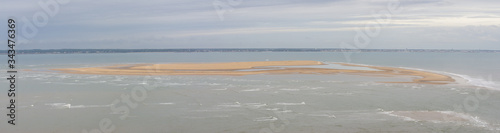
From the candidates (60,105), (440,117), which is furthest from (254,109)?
(60,105)

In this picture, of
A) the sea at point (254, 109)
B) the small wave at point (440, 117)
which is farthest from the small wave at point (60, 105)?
the small wave at point (440, 117)

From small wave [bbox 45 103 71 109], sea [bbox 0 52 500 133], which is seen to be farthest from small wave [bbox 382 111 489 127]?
small wave [bbox 45 103 71 109]

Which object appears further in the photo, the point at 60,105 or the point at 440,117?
the point at 60,105

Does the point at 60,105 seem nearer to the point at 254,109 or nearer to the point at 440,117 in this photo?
the point at 254,109

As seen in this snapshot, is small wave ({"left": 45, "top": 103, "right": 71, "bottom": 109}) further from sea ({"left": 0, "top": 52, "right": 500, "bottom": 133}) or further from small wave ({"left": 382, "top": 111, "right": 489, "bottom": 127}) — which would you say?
small wave ({"left": 382, "top": 111, "right": 489, "bottom": 127})

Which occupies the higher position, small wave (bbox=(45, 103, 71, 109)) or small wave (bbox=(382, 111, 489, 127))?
small wave (bbox=(45, 103, 71, 109))

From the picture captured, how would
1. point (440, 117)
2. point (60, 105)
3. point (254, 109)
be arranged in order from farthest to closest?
point (60, 105)
point (254, 109)
point (440, 117)

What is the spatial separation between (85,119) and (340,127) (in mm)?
7429

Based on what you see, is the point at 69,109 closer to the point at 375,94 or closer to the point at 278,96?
the point at 278,96

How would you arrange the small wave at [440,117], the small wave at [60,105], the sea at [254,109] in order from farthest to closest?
the small wave at [60,105] < the small wave at [440,117] < the sea at [254,109]

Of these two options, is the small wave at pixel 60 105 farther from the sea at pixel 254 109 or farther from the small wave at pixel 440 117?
the small wave at pixel 440 117

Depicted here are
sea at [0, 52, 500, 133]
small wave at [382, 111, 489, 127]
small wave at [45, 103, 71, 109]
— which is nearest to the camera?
sea at [0, 52, 500, 133]

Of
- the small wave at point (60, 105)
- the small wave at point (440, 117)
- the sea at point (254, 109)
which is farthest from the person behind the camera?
the small wave at point (60, 105)

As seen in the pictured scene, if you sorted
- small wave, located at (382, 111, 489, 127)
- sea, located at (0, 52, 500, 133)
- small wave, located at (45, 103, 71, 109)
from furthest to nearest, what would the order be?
small wave, located at (45, 103, 71, 109)
small wave, located at (382, 111, 489, 127)
sea, located at (0, 52, 500, 133)
